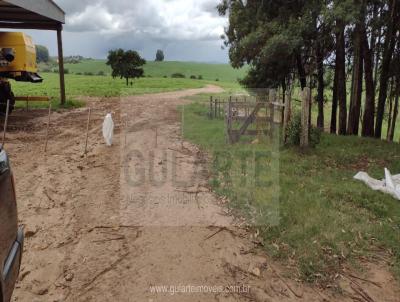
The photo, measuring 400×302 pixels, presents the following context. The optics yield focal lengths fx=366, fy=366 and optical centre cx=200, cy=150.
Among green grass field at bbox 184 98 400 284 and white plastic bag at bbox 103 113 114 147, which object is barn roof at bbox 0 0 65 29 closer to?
white plastic bag at bbox 103 113 114 147

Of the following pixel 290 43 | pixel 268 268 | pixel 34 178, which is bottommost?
pixel 268 268

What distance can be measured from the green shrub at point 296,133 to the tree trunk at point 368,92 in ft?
13.4

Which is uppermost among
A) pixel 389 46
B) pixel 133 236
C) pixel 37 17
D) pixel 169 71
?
pixel 169 71

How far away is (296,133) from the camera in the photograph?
31.8 feet

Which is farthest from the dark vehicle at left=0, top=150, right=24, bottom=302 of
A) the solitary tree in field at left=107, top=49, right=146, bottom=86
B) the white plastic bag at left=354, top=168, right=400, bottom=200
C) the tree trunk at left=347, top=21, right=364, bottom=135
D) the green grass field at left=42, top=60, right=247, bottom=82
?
the green grass field at left=42, top=60, right=247, bottom=82

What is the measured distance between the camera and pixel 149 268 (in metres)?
4.16

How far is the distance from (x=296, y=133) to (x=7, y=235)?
26.9ft

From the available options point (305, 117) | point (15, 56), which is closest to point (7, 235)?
point (305, 117)

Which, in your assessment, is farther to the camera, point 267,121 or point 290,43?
point 290,43

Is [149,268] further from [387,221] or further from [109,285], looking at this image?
[387,221]

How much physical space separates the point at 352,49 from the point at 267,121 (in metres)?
6.40

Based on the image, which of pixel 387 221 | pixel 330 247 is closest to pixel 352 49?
pixel 387 221

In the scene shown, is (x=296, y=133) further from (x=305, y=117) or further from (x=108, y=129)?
(x=108, y=129)

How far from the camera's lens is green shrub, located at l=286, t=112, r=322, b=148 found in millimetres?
9641
